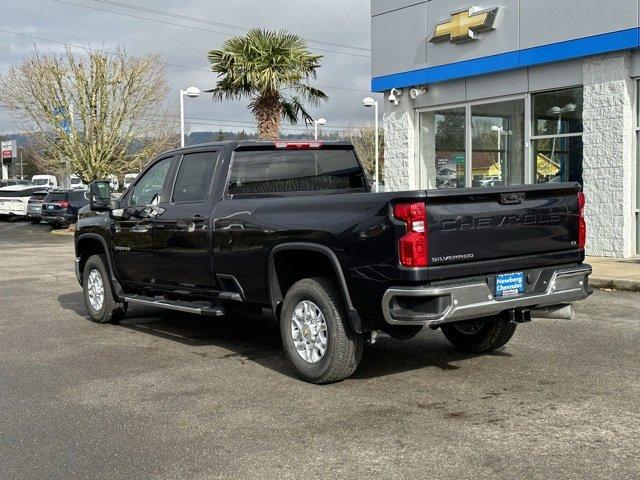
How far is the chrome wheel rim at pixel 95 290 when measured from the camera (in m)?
9.16

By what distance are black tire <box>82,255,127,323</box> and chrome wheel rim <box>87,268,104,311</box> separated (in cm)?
1

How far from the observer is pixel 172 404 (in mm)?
5746

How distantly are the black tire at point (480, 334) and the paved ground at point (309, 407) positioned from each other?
0.13m

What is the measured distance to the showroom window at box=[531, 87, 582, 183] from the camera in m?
15.4

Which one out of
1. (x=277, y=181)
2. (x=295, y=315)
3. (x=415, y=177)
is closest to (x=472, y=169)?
(x=415, y=177)

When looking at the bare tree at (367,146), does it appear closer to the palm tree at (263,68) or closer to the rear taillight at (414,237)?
the palm tree at (263,68)

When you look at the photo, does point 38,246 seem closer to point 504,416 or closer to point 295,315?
point 295,315

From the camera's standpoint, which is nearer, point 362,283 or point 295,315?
point 362,283

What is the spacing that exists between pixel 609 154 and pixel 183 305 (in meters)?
9.84

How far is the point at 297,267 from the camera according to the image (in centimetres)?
655

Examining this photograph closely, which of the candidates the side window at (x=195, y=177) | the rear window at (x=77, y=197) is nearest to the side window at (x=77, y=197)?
the rear window at (x=77, y=197)

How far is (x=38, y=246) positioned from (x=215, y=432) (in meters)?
19.5

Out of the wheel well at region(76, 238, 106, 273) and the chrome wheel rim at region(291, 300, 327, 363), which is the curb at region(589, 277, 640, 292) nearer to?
the chrome wheel rim at region(291, 300, 327, 363)

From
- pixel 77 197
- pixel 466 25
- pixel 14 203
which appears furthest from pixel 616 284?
pixel 14 203
